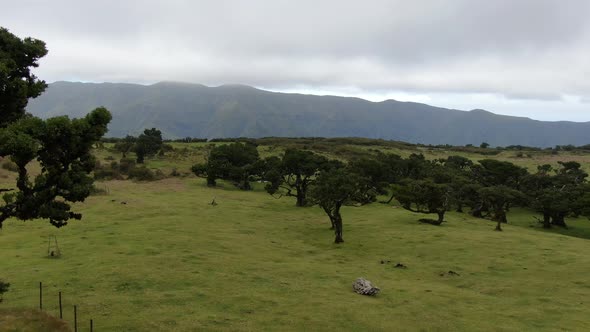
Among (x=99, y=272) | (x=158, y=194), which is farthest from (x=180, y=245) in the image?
(x=158, y=194)

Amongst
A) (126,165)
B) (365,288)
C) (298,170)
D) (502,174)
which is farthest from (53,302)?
(502,174)

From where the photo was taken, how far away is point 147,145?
93562 mm

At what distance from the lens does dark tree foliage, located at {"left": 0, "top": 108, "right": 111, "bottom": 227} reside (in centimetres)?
1452

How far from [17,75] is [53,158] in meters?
4.39

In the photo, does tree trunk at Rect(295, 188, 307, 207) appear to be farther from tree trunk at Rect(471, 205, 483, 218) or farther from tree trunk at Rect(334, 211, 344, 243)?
tree trunk at Rect(471, 205, 483, 218)

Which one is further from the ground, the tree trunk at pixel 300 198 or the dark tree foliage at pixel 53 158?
the dark tree foliage at pixel 53 158

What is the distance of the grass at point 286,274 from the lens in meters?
20.2

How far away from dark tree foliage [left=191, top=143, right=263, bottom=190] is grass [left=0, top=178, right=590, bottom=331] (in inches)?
1038

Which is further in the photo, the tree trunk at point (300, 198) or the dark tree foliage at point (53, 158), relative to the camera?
the tree trunk at point (300, 198)

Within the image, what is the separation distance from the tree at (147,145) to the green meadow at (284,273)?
148ft

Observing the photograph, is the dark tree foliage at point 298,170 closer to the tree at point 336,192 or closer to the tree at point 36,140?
the tree at point 336,192

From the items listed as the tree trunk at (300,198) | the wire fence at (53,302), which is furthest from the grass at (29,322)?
the tree trunk at (300,198)

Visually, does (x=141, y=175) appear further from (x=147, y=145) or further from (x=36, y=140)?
(x=36, y=140)

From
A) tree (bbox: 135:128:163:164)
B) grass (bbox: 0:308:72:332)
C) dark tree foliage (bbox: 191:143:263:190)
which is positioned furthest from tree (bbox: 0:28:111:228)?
tree (bbox: 135:128:163:164)
